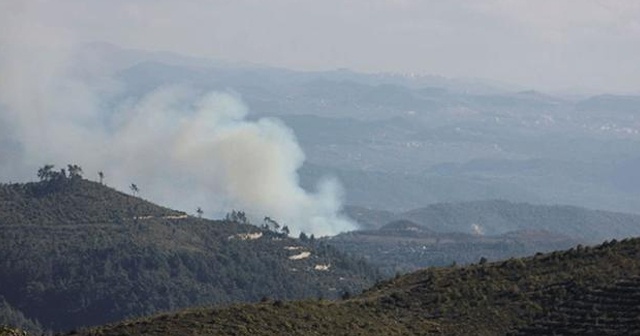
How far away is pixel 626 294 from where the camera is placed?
64.8m

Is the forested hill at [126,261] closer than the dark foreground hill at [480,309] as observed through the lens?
No

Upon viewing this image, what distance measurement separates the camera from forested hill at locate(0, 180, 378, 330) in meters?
156

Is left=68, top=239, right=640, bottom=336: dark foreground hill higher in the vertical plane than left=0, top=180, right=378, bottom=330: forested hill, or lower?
lower

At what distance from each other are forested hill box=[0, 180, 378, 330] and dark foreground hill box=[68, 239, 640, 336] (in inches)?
2879

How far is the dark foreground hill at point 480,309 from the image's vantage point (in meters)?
62.9

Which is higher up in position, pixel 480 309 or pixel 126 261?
pixel 126 261

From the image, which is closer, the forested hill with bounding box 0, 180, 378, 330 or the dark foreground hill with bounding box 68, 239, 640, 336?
the dark foreground hill with bounding box 68, 239, 640, 336

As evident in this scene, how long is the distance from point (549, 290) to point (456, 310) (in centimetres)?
483

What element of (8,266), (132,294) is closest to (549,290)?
(132,294)

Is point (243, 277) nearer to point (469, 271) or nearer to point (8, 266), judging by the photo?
point (8, 266)

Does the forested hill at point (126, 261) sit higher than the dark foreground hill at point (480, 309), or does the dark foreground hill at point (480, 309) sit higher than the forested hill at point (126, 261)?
the forested hill at point (126, 261)

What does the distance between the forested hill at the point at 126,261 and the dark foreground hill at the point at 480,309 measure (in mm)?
73134

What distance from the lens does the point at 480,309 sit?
68.7 m

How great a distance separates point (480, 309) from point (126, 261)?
338ft
